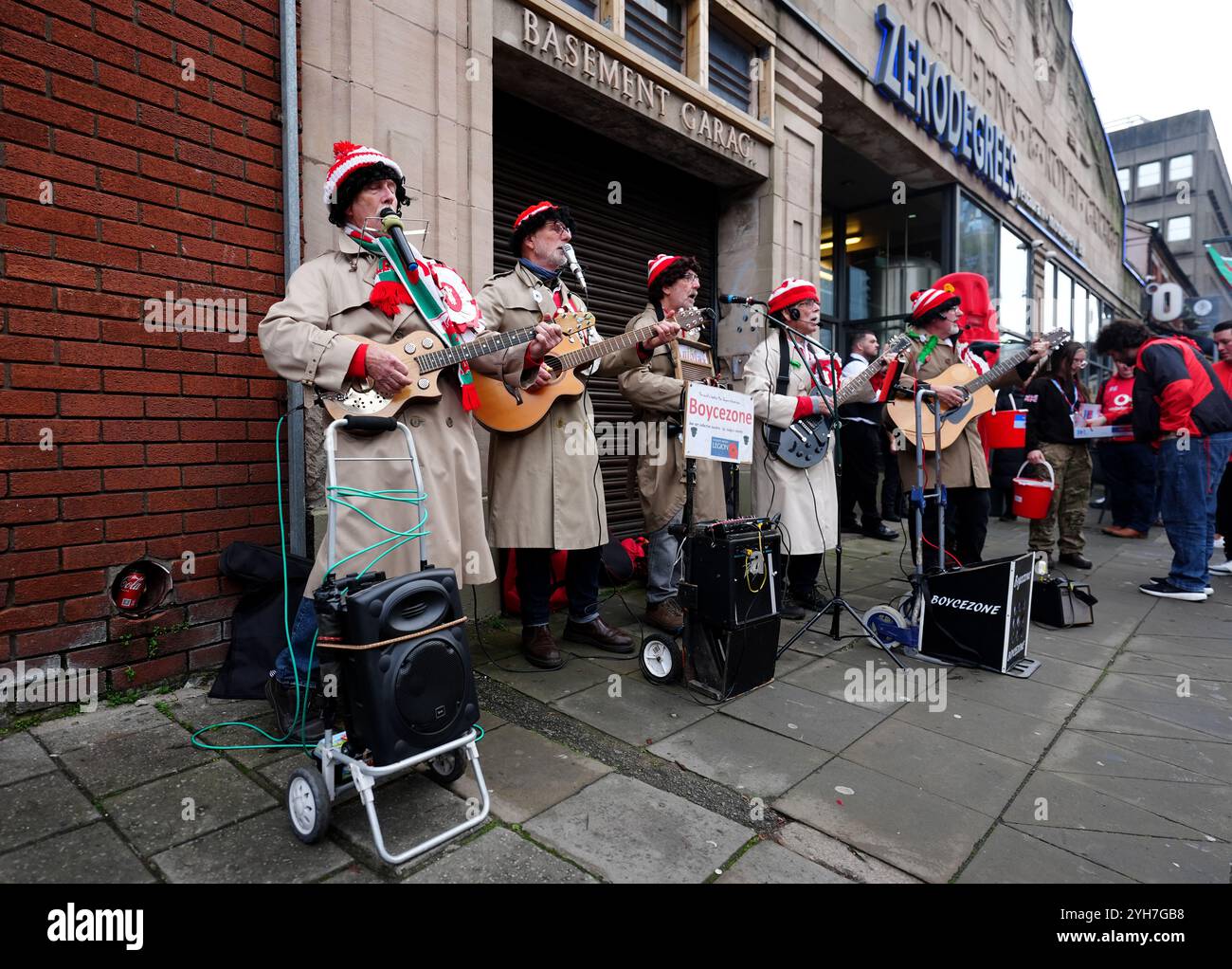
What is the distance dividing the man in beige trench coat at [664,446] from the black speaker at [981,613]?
53.7 inches

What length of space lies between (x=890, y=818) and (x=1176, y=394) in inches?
193

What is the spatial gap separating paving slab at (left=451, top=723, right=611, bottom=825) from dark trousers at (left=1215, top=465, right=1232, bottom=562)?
6712 millimetres

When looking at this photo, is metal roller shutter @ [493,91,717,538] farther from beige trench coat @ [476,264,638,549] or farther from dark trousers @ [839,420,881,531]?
dark trousers @ [839,420,881,531]

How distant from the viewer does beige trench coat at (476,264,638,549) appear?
3.62 m

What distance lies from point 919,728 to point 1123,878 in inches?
41.1

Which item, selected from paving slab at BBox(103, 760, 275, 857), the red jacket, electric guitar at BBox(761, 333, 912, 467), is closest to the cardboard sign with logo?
electric guitar at BBox(761, 333, 912, 467)

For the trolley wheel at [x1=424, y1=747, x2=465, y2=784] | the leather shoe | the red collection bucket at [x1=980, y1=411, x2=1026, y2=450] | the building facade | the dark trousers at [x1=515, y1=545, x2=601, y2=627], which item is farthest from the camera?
the building facade

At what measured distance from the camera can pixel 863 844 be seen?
2168 mm

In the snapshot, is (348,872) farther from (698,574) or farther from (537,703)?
(698,574)

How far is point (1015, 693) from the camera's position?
137 inches

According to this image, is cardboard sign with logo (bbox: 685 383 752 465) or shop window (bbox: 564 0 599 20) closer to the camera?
cardboard sign with logo (bbox: 685 383 752 465)

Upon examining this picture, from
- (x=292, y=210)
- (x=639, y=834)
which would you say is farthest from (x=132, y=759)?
(x=292, y=210)

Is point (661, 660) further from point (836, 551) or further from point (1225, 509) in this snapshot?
point (1225, 509)
